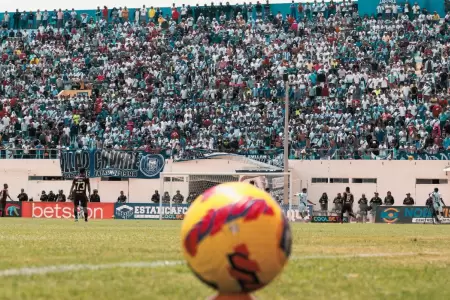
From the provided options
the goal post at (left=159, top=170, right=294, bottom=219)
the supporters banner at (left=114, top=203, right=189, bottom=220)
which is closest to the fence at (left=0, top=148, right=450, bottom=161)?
the goal post at (left=159, top=170, right=294, bottom=219)

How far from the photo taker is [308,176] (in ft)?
164

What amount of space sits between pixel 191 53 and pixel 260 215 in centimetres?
5677

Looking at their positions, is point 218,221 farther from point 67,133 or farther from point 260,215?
point 67,133

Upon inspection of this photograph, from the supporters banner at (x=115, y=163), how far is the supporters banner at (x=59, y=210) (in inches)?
210

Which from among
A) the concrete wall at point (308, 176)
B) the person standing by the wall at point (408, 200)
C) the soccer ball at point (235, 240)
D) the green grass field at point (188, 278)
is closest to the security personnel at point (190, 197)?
the concrete wall at point (308, 176)

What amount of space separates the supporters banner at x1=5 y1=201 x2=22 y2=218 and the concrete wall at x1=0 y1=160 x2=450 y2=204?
611 cm

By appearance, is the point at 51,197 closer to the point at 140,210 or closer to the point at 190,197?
the point at 140,210

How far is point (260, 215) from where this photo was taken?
564cm

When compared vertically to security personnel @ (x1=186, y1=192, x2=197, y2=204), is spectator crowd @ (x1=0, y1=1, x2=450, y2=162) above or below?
above

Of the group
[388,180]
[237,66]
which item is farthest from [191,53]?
[388,180]

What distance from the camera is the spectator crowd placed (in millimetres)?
50719

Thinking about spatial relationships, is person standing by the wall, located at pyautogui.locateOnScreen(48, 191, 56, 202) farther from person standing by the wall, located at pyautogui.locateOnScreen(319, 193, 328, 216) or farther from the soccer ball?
the soccer ball

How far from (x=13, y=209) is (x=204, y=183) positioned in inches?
385

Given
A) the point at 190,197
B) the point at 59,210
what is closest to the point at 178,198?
the point at 190,197
